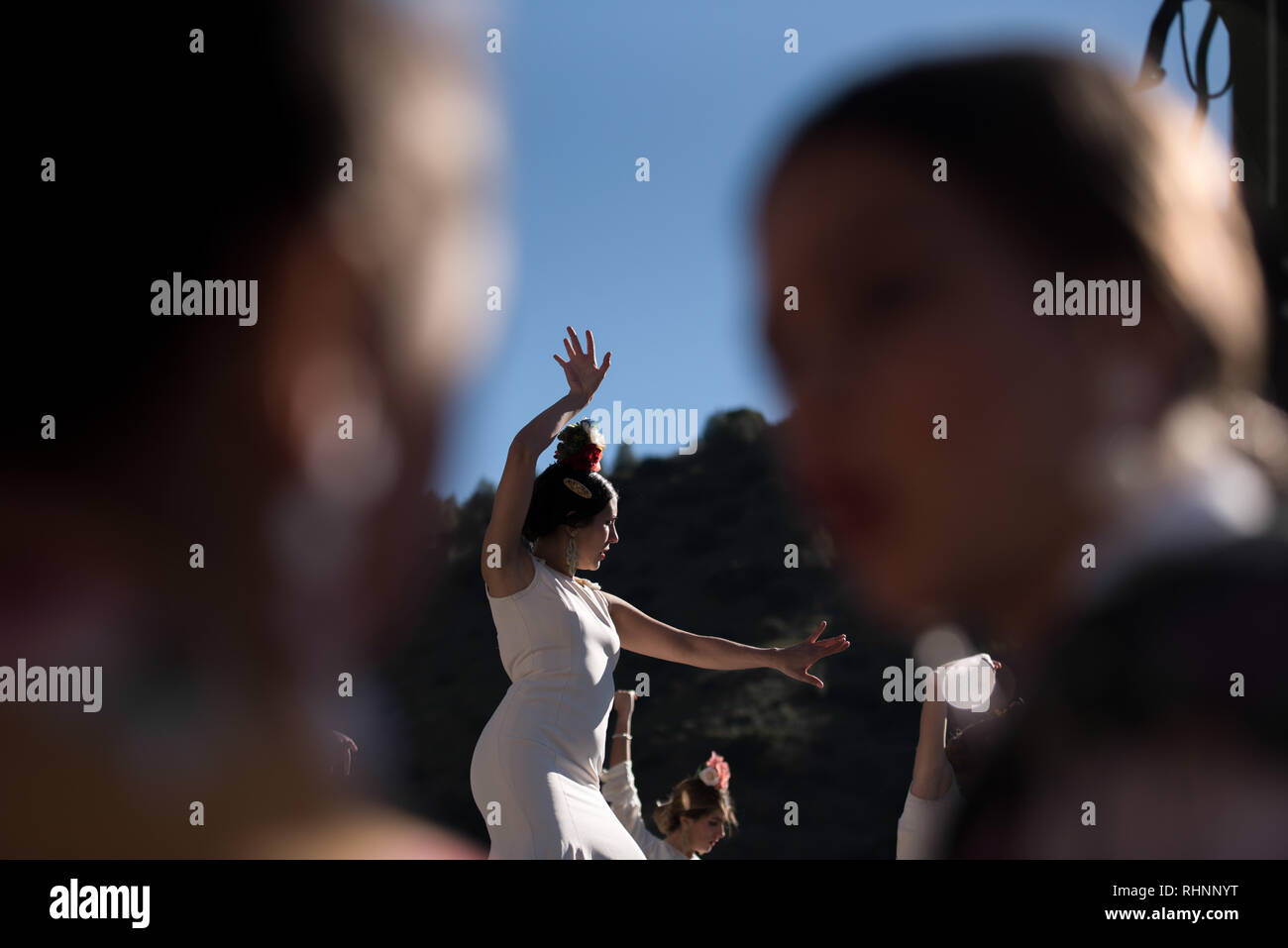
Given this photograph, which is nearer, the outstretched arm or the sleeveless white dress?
the sleeveless white dress

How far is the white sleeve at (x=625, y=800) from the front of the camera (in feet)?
15.0

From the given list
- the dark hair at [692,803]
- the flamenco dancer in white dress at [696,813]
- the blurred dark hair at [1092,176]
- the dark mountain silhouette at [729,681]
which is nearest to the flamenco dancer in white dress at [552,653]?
the flamenco dancer in white dress at [696,813]

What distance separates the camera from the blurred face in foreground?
0.54 metres

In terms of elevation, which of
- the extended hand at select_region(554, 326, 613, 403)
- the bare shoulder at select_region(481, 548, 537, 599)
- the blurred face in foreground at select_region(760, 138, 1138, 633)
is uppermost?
the extended hand at select_region(554, 326, 613, 403)

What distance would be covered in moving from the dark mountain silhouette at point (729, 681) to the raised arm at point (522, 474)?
813 inches

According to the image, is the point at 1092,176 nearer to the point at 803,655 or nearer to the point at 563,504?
the point at 563,504

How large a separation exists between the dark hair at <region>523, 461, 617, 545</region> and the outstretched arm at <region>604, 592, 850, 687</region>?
1.17 ft

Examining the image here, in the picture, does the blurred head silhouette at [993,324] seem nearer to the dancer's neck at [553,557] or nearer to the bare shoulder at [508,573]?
the bare shoulder at [508,573]

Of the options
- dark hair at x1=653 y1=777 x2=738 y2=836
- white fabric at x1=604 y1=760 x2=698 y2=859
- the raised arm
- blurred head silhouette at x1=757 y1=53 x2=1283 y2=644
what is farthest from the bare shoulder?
blurred head silhouette at x1=757 y1=53 x2=1283 y2=644

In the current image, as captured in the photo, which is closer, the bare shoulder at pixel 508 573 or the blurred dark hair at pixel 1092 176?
the blurred dark hair at pixel 1092 176

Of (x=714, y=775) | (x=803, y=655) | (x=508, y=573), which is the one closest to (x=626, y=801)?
(x=714, y=775)

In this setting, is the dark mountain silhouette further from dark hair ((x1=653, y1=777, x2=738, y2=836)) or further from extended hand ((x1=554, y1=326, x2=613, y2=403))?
extended hand ((x1=554, y1=326, x2=613, y2=403))

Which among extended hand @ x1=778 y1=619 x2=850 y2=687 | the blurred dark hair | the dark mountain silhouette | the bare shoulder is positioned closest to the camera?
the blurred dark hair

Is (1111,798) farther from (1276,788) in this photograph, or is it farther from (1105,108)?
(1105,108)
